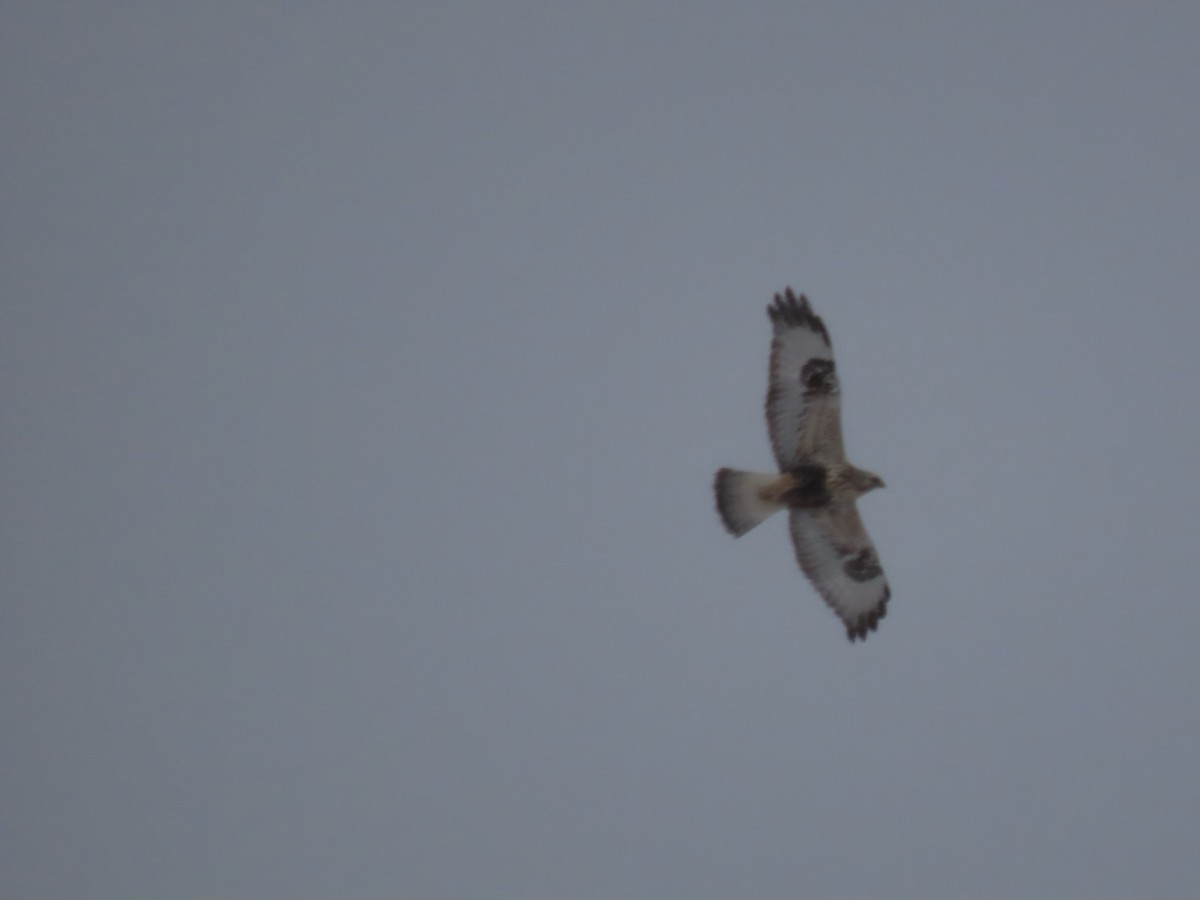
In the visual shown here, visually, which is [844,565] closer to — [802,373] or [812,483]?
[812,483]

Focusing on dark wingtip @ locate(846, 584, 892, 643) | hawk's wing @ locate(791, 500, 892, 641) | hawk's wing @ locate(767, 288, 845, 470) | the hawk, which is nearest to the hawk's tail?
the hawk

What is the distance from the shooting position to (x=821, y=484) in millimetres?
12141

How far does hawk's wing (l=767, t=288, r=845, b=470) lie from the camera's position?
11.7 meters

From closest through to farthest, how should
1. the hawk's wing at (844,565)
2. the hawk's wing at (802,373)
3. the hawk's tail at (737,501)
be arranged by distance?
the hawk's wing at (802,373) < the hawk's tail at (737,501) < the hawk's wing at (844,565)

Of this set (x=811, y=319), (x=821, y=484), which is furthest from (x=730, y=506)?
(x=811, y=319)

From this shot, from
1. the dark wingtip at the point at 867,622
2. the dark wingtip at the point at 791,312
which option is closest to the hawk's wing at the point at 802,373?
the dark wingtip at the point at 791,312

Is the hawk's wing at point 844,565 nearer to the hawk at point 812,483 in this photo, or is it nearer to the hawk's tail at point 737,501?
the hawk at point 812,483

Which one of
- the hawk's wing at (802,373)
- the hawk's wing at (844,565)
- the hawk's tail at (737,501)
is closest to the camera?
the hawk's wing at (802,373)

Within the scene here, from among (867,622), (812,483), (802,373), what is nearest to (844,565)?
(867,622)

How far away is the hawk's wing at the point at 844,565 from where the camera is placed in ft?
41.4

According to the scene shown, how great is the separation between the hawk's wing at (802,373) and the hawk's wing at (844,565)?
0.98 metres

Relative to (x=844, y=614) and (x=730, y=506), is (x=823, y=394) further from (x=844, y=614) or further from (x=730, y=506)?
(x=844, y=614)

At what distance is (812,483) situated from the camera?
12133 mm

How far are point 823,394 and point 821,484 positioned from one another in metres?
0.81
